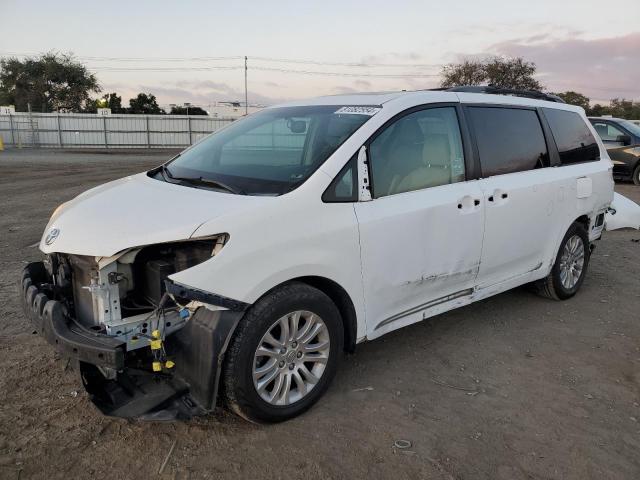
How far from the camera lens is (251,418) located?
2.91 m

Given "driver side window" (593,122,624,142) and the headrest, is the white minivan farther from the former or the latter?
"driver side window" (593,122,624,142)

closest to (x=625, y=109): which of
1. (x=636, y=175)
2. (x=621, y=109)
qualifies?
(x=621, y=109)

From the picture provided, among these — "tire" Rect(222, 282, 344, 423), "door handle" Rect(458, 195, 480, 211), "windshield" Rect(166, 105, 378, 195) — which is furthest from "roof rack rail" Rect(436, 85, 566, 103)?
"tire" Rect(222, 282, 344, 423)

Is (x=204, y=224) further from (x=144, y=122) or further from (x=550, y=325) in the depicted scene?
(x=144, y=122)

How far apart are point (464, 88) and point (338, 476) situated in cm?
322

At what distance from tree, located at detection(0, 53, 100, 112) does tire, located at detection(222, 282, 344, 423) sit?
56782mm

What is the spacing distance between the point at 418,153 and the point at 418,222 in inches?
20.1

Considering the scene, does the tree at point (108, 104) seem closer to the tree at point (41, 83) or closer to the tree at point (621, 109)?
the tree at point (41, 83)

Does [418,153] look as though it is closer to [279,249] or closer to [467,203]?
[467,203]

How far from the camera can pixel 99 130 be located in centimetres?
3488

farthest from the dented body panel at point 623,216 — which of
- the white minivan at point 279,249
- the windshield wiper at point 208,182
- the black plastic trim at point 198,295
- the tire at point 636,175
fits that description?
the tire at point 636,175

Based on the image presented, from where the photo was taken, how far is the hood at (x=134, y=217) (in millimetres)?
2699

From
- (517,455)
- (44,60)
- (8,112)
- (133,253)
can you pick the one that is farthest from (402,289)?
(44,60)

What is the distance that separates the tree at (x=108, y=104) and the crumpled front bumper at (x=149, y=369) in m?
58.2
